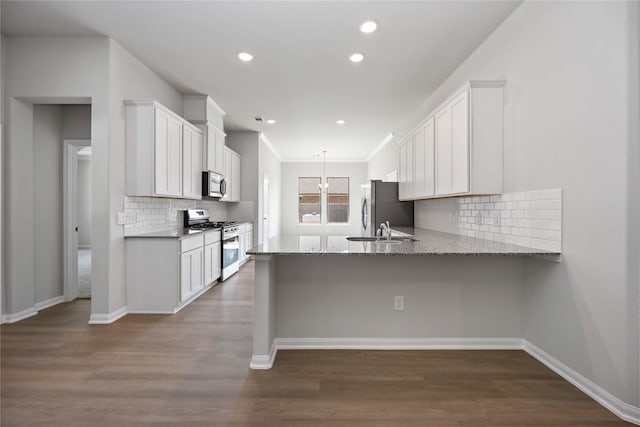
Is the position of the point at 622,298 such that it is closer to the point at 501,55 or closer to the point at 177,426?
the point at 501,55

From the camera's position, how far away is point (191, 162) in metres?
4.81

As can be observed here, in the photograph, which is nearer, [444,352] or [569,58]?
[569,58]

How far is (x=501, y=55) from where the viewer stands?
10.1 ft

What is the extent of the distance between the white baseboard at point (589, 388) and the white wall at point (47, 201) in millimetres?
5137

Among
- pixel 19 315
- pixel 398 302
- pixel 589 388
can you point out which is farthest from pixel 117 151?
pixel 589 388

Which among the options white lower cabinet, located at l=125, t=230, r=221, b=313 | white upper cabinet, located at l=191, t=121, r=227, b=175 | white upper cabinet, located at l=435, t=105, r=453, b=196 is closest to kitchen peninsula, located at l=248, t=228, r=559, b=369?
white upper cabinet, located at l=435, t=105, r=453, b=196

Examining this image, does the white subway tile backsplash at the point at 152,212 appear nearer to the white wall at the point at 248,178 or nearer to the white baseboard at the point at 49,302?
the white baseboard at the point at 49,302

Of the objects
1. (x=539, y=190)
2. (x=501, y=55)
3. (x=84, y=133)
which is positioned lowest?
(x=539, y=190)

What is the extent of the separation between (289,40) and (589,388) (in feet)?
12.1

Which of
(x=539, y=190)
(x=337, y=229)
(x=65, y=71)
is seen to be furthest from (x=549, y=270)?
(x=337, y=229)

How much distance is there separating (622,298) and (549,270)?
1.99 feet

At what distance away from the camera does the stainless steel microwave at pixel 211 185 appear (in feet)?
17.2

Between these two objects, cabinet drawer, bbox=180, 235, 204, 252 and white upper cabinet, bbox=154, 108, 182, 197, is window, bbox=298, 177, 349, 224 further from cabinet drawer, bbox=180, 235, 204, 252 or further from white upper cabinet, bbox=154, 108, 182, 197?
white upper cabinet, bbox=154, 108, 182, 197

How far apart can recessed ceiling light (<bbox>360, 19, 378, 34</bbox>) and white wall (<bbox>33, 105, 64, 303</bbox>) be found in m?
3.75
